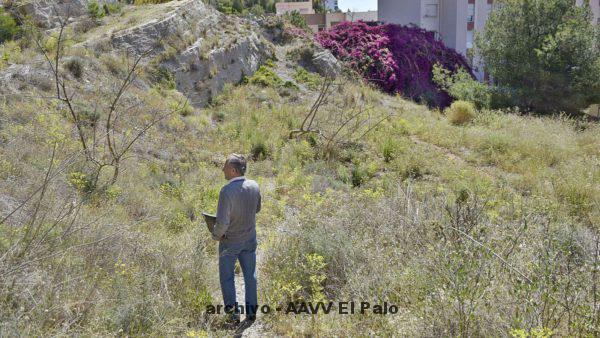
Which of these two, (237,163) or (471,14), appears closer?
(237,163)

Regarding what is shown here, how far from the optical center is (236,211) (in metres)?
4.20

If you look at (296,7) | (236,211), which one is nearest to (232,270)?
(236,211)

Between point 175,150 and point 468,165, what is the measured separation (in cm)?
682

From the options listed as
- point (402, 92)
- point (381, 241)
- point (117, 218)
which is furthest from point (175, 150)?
point (402, 92)

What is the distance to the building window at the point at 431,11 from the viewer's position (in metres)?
29.3

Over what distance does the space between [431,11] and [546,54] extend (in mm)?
12717

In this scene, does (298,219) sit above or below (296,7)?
below

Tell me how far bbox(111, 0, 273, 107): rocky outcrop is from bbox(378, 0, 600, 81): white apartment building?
1437cm

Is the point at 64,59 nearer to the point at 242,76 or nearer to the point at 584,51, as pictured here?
the point at 242,76

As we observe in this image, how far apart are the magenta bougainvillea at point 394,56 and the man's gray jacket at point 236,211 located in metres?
17.3

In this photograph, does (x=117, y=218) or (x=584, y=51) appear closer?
(x=117, y=218)

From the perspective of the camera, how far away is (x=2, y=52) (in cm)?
1198

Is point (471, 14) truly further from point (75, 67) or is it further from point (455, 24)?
point (75, 67)

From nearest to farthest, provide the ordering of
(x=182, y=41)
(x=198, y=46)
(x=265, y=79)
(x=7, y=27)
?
(x=7, y=27) → (x=182, y=41) → (x=198, y=46) → (x=265, y=79)
